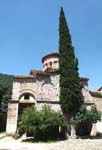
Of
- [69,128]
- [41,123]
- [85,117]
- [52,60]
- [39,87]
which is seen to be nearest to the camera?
[41,123]

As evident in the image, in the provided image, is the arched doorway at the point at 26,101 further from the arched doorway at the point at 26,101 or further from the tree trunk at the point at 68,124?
the tree trunk at the point at 68,124

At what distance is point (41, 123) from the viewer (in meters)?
22.0

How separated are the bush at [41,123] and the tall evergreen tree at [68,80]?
1.42 meters

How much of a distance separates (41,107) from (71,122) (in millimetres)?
3567

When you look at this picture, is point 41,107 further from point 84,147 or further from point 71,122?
point 84,147

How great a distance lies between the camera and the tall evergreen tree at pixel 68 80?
24344 millimetres

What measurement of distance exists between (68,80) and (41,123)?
539 centimetres

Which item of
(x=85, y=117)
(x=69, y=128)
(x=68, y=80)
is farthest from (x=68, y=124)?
(x=68, y=80)

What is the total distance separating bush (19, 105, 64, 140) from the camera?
71.6 ft

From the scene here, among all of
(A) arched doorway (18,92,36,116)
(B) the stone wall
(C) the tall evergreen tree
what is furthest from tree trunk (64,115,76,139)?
(A) arched doorway (18,92,36,116)

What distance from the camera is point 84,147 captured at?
58.7ft

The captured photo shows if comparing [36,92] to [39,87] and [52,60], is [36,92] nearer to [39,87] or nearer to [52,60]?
[39,87]

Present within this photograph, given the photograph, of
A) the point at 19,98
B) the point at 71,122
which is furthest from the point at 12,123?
the point at 71,122

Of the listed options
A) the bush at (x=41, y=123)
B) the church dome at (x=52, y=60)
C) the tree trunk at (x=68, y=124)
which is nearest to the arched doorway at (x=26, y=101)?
the bush at (x=41, y=123)
